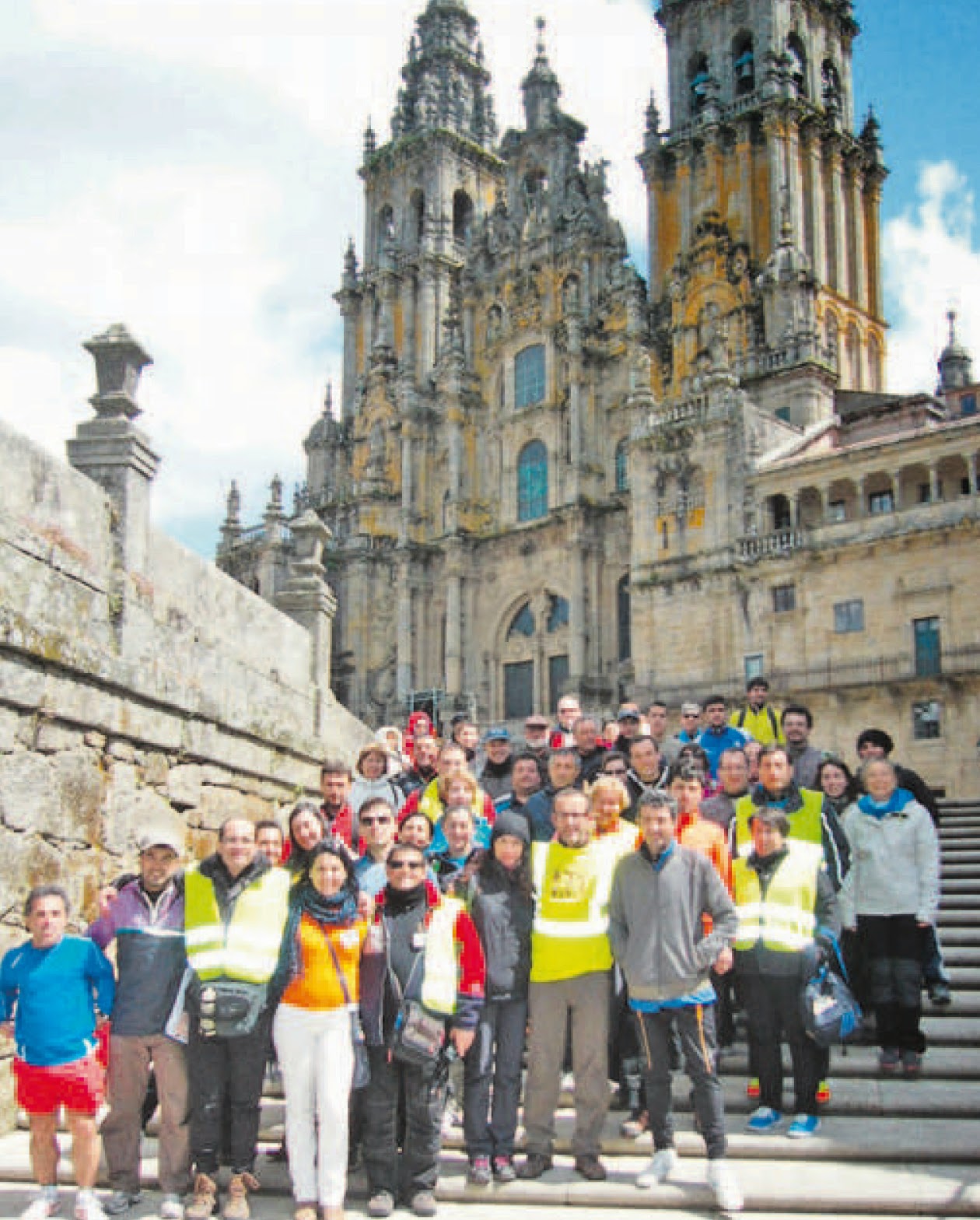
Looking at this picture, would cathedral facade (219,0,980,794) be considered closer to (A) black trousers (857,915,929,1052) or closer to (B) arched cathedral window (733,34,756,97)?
(B) arched cathedral window (733,34,756,97)

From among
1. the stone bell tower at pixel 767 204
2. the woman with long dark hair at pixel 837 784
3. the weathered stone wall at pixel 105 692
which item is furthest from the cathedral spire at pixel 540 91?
the woman with long dark hair at pixel 837 784

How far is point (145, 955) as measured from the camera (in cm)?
678

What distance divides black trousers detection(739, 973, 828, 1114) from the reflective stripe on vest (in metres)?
1.88

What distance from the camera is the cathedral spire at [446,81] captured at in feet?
172

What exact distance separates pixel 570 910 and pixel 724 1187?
63.5 inches

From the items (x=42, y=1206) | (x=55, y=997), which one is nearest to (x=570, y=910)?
(x=55, y=997)

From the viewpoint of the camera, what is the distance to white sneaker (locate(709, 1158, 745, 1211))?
254 inches

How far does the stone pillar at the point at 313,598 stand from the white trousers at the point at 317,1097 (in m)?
7.92

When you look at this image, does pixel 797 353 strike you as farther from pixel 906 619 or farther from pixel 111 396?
pixel 111 396

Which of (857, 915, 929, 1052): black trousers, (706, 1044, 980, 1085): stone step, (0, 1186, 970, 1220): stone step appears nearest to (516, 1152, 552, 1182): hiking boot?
(0, 1186, 970, 1220): stone step

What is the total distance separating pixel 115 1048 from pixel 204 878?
0.97 meters

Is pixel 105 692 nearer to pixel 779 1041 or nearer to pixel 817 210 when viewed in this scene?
pixel 779 1041

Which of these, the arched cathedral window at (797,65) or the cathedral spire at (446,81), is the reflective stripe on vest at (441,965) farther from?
the cathedral spire at (446,81)

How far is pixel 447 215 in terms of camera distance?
164ft
